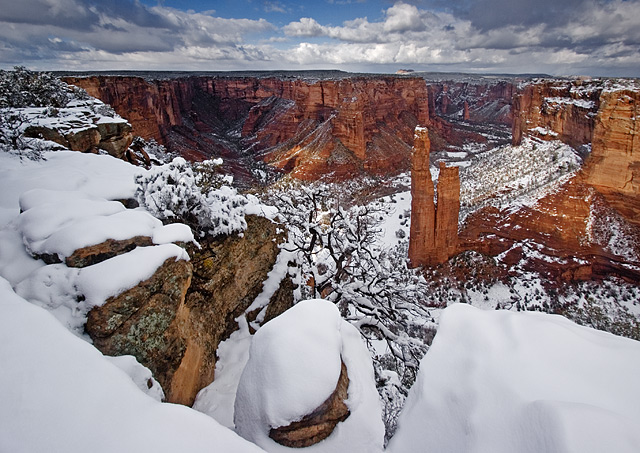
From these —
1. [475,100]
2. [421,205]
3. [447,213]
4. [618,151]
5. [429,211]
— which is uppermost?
[475,100]

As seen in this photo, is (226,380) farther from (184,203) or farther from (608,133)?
(608,133)

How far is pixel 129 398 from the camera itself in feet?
8.21

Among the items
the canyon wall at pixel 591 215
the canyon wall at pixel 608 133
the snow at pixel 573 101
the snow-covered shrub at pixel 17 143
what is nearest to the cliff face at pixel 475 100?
the snow at pixel 573 101

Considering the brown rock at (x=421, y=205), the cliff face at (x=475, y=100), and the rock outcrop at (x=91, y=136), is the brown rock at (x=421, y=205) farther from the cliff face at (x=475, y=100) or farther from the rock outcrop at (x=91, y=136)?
the cliff face at (x=475, y=100)

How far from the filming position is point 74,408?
2.27 m

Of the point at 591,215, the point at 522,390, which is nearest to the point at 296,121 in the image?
the point at 591,215

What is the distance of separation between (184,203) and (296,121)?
56625 millimetres

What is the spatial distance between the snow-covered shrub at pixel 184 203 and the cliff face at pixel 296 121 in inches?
1543

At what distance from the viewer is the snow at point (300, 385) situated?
3367 mm

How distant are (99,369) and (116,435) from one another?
0.67m

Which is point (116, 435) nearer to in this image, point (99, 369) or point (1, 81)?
point (99, 369)

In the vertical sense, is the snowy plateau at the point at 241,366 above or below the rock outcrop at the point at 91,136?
below

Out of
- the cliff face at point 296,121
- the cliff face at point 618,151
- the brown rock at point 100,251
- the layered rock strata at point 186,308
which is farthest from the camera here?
the cliff face at point 296,121

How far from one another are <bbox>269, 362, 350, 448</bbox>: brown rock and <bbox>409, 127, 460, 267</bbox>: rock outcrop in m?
18.5
